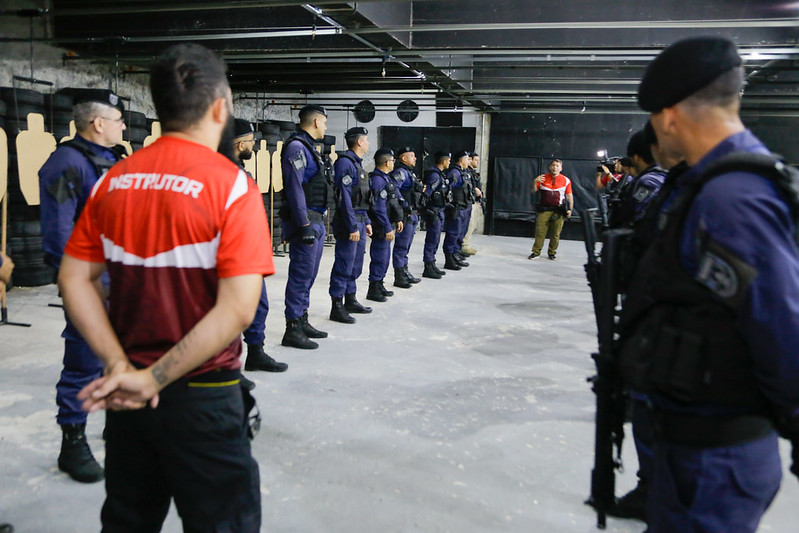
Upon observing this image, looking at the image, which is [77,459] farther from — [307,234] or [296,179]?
[296,179]

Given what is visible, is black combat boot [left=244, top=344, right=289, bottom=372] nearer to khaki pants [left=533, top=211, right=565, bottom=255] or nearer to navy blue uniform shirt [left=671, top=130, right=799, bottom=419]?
navy blue uniform shirt [left=671, top=130, right=799, bottom=419]

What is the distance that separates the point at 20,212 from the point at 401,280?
408cm

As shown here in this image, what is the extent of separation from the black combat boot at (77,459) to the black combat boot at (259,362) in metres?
1.41

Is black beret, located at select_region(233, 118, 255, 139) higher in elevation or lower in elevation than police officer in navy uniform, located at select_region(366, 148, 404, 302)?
higher

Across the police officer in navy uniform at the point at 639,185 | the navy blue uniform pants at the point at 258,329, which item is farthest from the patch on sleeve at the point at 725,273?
the navy blue uniform pants at the point at 258,329

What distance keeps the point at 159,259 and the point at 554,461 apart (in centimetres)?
215

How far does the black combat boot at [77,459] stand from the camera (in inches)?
96.0

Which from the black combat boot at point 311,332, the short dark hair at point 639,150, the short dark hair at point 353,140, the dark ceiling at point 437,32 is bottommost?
the black combat boot at point 311,332

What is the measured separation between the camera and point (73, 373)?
2445 mm

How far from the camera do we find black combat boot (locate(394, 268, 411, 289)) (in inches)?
276

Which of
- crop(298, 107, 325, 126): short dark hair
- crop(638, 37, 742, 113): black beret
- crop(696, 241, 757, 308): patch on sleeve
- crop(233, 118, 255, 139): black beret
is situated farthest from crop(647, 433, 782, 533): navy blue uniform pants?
crop(298, 107, 325, 126): short dark hair

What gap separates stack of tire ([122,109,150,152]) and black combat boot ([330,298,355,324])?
151 inches

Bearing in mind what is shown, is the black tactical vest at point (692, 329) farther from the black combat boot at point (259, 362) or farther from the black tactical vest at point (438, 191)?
the black tactical vest at point (438, 191)

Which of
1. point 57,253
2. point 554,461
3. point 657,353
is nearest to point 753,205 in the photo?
point 657,353
